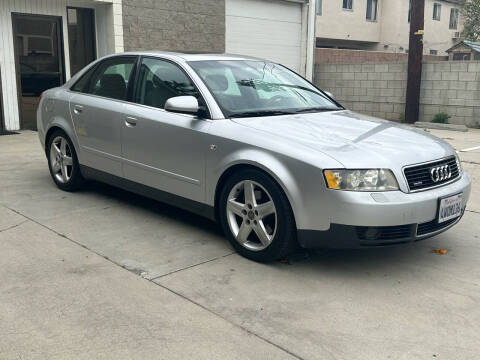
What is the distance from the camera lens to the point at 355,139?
13.3 ft

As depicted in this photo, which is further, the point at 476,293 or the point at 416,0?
the point at 416,0

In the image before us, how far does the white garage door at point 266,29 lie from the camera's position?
50.8 ft

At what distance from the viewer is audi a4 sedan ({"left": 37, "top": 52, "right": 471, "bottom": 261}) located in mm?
3703

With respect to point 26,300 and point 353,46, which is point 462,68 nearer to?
point 26,300

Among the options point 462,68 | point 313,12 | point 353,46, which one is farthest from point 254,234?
point 353,46

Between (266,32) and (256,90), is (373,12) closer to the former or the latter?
(266,32)

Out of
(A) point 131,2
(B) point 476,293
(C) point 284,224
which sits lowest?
(B) point 476,293

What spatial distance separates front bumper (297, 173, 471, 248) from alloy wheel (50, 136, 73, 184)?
3.20m

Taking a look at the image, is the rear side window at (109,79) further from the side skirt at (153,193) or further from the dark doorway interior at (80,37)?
the dark doorway interior at (80,37)

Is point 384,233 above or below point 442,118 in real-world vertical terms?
above

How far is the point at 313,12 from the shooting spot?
17.2m

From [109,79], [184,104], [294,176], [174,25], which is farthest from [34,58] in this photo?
[294,176]

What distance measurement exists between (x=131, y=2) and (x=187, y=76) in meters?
8.96

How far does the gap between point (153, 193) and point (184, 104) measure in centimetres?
99
